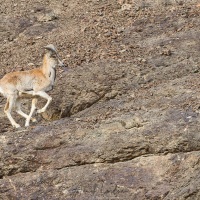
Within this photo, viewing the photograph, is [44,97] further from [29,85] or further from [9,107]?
[9,107]

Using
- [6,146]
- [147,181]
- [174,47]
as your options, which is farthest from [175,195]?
[174,47]

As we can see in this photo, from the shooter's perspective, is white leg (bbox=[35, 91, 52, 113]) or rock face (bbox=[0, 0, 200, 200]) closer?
rock face (bbox=[0, 0, 200, 200])

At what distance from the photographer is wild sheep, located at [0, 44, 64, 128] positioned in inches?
799

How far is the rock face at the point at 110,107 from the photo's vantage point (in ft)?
52.8

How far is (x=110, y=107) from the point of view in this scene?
19.2 metres

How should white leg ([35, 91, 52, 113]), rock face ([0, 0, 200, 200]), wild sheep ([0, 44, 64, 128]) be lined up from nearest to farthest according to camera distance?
rock face ([0, 0, 200, 200]) < white leg ([35, 91, 52, 113]) < wild sheep ([0, 44, 64, 128])

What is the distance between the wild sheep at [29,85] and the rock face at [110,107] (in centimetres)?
68

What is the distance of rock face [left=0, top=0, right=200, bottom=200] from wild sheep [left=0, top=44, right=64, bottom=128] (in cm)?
68

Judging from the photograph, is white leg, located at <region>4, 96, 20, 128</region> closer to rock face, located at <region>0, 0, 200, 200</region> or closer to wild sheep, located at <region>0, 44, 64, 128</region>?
wild sheep, located at <region>0, 44, 64, 128</region>

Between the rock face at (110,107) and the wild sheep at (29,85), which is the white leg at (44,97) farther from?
the rock face at (110,107)

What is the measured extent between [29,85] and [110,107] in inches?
108

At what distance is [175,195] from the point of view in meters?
15.5

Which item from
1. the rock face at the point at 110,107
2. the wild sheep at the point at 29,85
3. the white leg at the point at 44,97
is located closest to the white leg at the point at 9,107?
the wild sheep at the point at 29,85

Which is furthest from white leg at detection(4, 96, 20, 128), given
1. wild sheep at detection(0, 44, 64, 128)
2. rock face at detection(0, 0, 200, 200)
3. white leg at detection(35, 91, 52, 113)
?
white leg at detection(35, 91, 52, 113)
